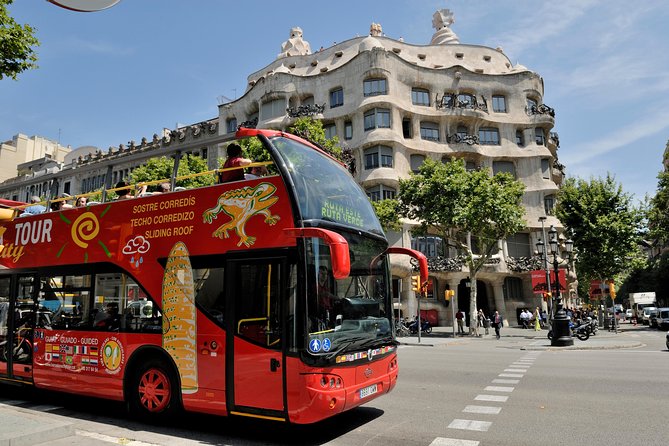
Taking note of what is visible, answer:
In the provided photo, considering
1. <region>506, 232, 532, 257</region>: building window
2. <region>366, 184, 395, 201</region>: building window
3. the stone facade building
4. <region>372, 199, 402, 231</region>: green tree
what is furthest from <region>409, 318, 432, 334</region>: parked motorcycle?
<region>506, 232, 532, 257</region>: building window

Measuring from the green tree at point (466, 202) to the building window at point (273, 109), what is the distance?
53.2ft

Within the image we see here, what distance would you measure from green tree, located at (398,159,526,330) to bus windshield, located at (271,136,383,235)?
74.7ft

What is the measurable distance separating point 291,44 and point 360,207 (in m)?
49.0

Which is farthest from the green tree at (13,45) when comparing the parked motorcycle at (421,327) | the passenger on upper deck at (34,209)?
the parked motorcycle at (421,327)

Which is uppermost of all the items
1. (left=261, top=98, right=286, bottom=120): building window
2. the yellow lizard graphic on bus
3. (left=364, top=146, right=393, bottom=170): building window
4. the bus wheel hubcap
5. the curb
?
(left=261, top=98, right=286, bottom=120): building window

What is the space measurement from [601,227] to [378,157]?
1742cm

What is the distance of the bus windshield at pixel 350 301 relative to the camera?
5.82 metres

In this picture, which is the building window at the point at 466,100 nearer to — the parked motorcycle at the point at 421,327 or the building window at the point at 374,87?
the building window at the point at 374,87

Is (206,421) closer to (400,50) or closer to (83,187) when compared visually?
(400,50)

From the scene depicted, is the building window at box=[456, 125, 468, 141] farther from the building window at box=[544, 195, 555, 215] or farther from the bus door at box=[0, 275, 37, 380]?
the bus door at box=[0, 275, 37, 380]

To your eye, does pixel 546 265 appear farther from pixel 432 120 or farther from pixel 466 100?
pixel 466 100

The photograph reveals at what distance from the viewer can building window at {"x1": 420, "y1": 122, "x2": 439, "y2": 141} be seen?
41844mm

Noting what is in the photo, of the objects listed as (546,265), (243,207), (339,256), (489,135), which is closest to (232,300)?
(243,207)

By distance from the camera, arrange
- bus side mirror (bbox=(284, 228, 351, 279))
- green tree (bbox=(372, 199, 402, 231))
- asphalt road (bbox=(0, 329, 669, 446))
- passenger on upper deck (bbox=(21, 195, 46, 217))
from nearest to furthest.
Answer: bus side mirror (bbox=(284, 228, 351, 279)) < asphalt road (bbox=(0, 329, 669, 446)) < passenger on upper deck (bbox=(21, 195, 46, 217)) < green tree (bbox=(372, 199, 402, 231))
